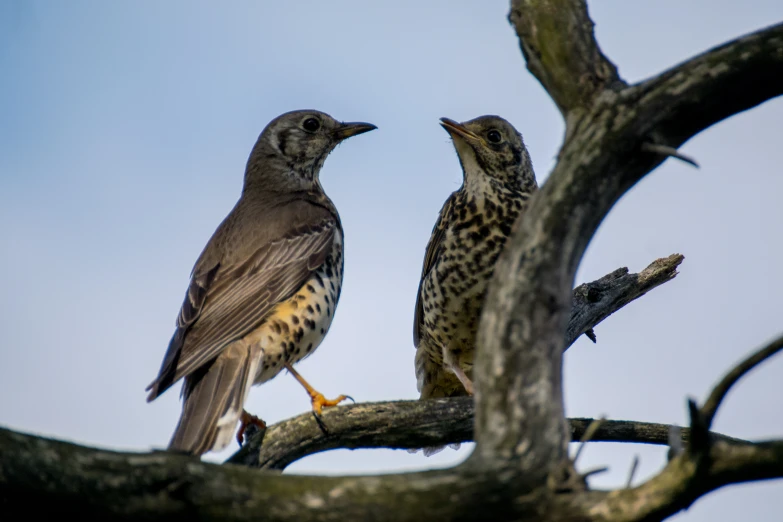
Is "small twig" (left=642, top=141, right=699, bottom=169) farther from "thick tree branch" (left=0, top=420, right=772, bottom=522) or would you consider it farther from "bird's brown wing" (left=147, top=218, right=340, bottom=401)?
"bird's brown wing" (left=147, top=218, right=340, bottom=401)

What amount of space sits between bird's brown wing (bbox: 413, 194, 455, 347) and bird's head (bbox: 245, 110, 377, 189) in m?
1.17

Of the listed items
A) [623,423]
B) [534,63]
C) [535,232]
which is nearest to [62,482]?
[535,232]

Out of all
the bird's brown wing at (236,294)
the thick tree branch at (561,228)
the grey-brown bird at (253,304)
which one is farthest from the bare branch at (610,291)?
the thick tree branch at (561,228)

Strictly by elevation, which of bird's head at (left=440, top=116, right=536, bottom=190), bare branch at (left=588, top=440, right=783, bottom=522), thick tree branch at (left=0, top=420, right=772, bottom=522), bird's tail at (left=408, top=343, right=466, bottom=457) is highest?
bird's head at (left=440, top=116, right=536, bottom=190)

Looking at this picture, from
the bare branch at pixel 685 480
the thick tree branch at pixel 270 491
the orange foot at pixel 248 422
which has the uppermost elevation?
the orange foot at pixel 248 422

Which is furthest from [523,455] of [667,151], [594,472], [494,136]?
[494,136]

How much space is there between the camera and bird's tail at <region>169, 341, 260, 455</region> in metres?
5.75

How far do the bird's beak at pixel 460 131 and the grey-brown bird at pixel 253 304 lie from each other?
1.03 meters

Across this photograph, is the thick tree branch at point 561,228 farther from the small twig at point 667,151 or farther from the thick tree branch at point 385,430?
the thick tree branch at point 385,430

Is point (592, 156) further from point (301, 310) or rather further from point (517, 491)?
point (301, 310)

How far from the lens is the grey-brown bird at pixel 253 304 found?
6062 mm

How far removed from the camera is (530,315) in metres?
3.64

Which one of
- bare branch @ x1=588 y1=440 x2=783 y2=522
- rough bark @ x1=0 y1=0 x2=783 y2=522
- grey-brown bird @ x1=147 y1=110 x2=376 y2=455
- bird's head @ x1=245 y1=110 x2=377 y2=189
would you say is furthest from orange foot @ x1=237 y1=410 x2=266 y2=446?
bare branch @ x1=588 y1=440 x2=783 y2=522

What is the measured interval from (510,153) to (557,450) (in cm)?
478
